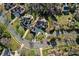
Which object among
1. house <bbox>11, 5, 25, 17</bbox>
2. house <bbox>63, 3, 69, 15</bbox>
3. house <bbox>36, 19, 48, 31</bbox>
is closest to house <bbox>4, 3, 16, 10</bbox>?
house <bbox>11, 5, 25, 17</bbox>

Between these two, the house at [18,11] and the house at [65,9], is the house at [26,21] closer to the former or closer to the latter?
the house at [18,11]

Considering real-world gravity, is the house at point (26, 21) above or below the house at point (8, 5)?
below

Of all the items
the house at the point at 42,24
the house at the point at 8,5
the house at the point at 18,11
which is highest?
the house at the point at 8,5

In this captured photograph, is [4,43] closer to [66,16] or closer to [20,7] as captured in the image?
[20,7]

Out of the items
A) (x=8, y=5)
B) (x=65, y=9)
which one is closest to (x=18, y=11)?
(x=8, y=5)

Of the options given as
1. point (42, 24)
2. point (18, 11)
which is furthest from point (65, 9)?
point (18, 11)

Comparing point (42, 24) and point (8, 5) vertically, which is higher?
point (8, 5)

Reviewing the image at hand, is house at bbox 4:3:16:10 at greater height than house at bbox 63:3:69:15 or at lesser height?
greater

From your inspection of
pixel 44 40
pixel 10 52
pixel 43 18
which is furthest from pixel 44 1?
pixel 10 52

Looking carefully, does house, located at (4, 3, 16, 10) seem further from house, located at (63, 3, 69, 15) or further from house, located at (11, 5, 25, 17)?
house, located at (63, 3, 69, 15)

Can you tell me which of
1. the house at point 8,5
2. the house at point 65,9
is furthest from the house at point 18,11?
the house at point 65,9

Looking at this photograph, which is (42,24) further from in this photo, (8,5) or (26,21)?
(8,5)
